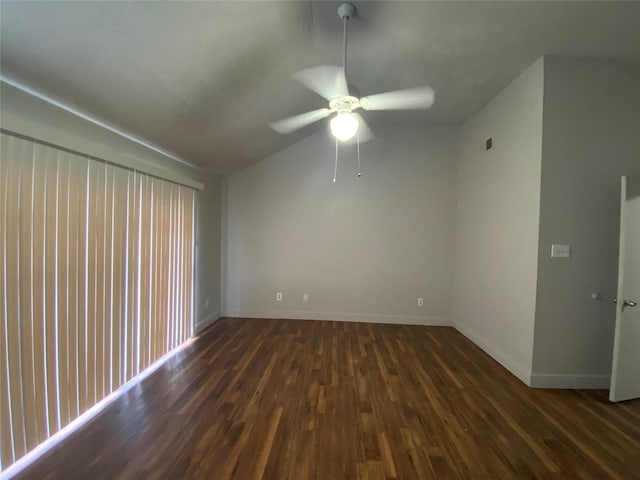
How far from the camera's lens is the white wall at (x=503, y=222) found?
2639 millimetres

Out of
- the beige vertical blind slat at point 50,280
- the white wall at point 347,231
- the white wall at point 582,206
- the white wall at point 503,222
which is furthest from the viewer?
the white wall at point 347,231

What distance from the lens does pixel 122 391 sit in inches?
94.9

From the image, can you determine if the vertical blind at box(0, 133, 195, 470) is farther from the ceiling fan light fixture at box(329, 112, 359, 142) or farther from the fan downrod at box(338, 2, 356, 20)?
the fan downrod at box(338, 2, 356, 20)

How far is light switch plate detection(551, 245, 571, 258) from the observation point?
100 inches

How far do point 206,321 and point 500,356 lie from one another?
3.76 m

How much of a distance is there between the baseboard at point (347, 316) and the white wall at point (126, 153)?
0.51 meters

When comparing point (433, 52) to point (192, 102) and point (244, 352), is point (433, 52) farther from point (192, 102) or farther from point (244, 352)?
point (244, 352)

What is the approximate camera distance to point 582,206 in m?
2.54

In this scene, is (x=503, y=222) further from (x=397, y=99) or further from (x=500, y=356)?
(x=397, y=99)

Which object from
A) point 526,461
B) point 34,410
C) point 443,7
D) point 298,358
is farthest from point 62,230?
point 526,461

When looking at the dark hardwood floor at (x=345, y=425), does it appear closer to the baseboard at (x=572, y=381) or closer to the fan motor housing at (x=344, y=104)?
the baseboard at (x=572, y=381)

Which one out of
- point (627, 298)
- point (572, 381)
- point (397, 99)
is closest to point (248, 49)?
point (397, 99)

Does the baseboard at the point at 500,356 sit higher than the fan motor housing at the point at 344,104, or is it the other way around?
the fan motor housing at the point at 344,104

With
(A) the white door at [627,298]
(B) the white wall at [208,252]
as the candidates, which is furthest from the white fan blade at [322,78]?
(A) the white door at [627,298]
